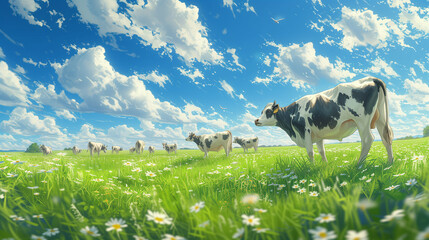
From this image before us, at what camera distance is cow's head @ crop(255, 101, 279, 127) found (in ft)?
35.0

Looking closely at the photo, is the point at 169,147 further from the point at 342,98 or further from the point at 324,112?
the point at 342,98

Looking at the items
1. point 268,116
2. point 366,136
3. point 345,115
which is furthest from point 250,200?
point 268,116

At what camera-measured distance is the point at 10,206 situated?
3.63m

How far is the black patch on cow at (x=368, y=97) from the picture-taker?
7.45 metres

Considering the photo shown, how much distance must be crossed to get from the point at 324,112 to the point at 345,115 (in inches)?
26.3

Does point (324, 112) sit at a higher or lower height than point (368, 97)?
lower

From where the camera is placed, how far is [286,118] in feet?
33.6

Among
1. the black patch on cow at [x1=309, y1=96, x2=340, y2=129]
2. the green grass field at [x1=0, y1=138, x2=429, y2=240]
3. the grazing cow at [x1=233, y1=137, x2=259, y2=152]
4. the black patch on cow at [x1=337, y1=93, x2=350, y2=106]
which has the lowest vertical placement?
the green grass field at [x1=0, y1=138, x2=429, y2=240]

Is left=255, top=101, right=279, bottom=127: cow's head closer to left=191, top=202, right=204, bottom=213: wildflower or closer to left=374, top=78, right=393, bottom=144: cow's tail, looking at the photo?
left=374, top=78, right=393, bottom=144: cow's tail

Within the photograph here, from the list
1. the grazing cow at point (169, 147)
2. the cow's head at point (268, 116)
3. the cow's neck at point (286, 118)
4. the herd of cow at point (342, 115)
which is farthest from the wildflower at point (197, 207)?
the grazing cow at point (169, 147)

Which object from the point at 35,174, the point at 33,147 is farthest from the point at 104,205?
the point at 33,147

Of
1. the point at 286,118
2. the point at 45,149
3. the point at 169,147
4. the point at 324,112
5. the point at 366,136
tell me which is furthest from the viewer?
the point at 169,147

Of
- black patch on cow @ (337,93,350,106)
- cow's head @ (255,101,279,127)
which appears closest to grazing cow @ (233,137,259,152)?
cow's head @ (255,101,279,127)

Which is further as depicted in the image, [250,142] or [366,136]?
[250,142]
